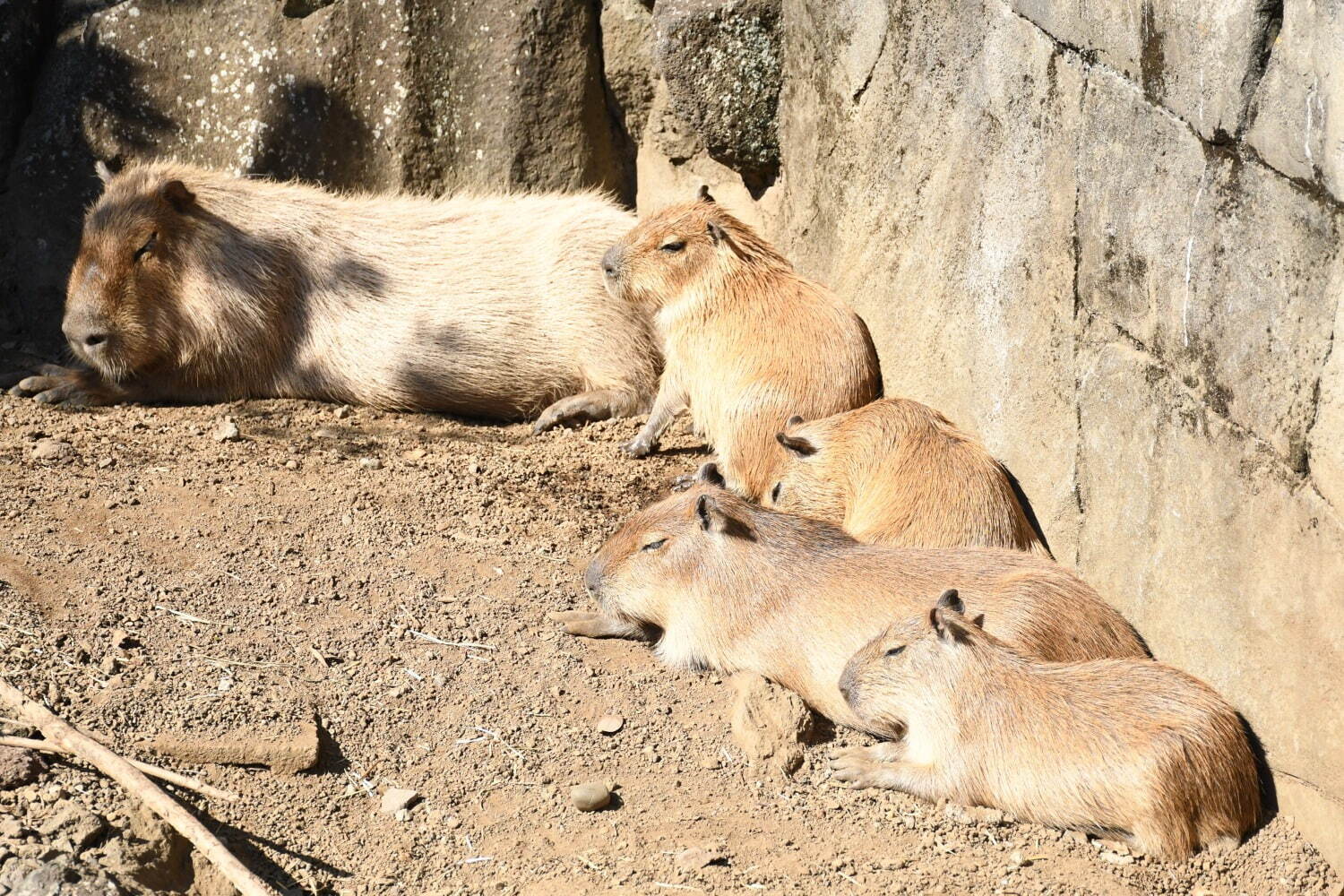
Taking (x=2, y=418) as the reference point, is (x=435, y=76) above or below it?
above

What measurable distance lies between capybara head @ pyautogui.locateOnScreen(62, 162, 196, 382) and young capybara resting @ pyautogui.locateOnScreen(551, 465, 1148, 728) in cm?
264

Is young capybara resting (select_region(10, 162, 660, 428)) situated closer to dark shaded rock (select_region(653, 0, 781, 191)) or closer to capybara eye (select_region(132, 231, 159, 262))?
capybara eye (select_region(132, 231, 159, 262))

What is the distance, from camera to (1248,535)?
10.9 ft

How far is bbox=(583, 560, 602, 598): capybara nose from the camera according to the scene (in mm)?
4395

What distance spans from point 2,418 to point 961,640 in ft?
12.8

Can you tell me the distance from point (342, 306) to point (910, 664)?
11.4 feet

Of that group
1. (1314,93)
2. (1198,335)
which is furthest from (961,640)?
(1314,93)

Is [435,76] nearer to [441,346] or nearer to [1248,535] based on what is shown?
[441,346]

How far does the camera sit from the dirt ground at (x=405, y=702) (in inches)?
131

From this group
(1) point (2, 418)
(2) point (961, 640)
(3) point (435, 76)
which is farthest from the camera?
(3) point (435, 76)

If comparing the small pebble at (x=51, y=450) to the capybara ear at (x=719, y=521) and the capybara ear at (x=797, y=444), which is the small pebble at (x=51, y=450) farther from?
the capybara ear at (x=797, y=444)

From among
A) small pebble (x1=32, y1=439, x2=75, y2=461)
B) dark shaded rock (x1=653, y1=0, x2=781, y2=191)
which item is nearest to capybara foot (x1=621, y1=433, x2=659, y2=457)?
dark shaded rock (x1=653, y1=0, x2=781, y2=191)

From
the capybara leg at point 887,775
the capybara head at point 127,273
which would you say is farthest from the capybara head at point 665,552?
the capybara head at point 127,273

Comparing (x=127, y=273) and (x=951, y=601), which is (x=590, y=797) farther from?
(x=127, y=273)
